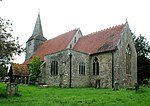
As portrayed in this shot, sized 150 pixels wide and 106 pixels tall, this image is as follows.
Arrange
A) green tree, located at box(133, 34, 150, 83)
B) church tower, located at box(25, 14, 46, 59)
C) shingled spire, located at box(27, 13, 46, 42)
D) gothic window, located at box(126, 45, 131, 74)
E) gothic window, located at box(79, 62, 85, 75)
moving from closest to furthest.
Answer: gothic window, located at box(126, 45, 131, 74)
gothic window, located at box(79, 62, 85, 75)
green tree, located at box(133, 34, 150, 83)
church tower, located at box(25, 14, 46, 59)
shingled spire, located at box(27, 13, 46, 42)

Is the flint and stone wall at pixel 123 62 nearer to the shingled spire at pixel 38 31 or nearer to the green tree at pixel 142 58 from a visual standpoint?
the green tree at pixel 142 58

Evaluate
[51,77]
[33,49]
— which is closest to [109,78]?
[51,77]

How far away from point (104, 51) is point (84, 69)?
4.34 m

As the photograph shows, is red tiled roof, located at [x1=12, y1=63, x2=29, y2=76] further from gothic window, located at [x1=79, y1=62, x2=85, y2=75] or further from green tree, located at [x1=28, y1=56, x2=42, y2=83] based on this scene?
gothic window, located at [x1=79, y1=62, x2=85, y2=75]

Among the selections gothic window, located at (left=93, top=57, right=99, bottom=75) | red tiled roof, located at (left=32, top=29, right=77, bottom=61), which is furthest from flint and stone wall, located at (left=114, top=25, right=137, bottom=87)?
red tiled roof, located at (left=32, top=29, right=77, bottom=61)

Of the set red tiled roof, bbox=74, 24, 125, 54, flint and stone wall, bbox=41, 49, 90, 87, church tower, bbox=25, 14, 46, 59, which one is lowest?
flint and stone wall, bbox=41, 49, 90, 87

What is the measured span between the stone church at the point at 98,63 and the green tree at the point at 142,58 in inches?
383

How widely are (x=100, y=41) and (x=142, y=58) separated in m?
14.2

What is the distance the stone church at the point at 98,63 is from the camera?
36375 millimetres

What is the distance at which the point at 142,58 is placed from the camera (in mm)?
50656

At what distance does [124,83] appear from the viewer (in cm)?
3656

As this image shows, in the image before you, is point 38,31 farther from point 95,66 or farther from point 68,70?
point 68,70

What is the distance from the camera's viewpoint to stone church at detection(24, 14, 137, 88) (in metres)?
36.4

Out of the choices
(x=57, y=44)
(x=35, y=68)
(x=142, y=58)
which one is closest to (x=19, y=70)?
(x=35, y=68)
